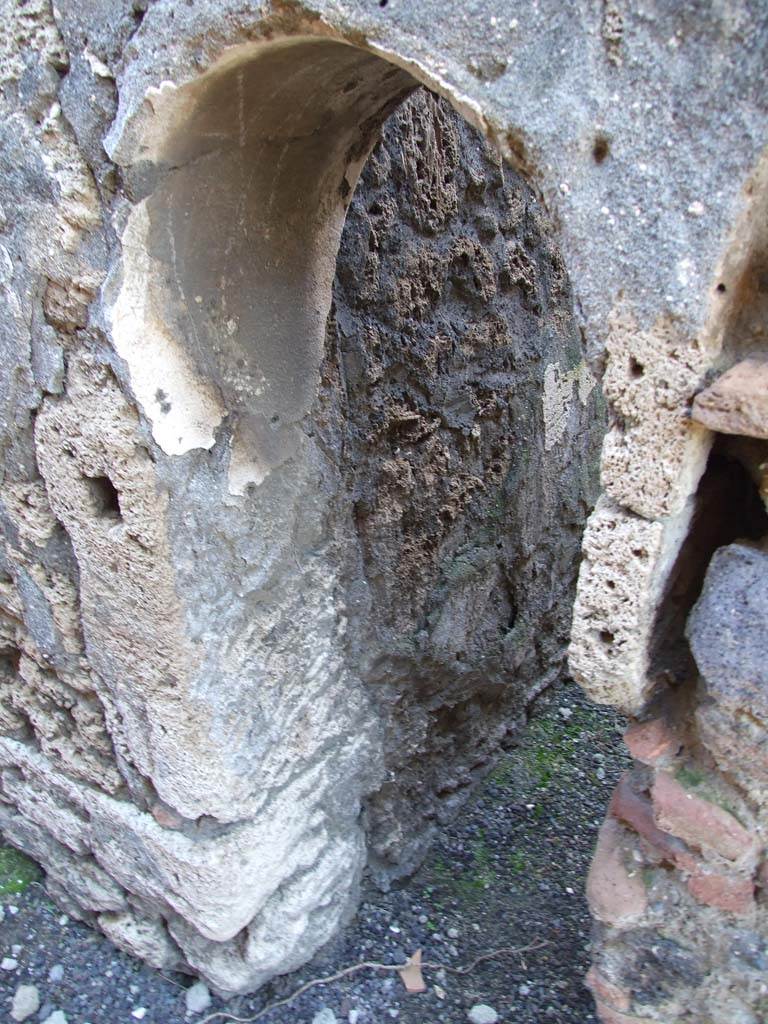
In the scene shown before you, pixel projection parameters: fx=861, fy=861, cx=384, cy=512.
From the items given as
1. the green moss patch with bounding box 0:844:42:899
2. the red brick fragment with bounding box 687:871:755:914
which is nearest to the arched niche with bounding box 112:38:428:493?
the red brick fragment with bounding box 687:871:755:914

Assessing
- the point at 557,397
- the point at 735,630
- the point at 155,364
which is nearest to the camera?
the point at 735,630

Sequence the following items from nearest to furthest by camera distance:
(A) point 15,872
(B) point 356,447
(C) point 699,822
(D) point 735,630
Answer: (D) point 735,630 → (C) point 699,822 → (B) point 356,447 → (A) point 15,872

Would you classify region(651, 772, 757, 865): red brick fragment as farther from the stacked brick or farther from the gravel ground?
the gravel ground

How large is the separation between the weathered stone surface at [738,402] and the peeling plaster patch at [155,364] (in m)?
0.84

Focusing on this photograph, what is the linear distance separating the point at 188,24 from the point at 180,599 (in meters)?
0.90

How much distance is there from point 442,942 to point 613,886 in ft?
2.93

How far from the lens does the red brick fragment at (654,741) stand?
1232 mm

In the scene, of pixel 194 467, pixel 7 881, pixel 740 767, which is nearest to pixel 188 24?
pixel 194 467

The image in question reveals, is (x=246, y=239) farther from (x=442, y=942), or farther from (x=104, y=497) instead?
(x=442, y=942)

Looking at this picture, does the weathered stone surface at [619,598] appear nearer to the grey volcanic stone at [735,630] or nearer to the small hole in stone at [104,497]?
the grey volcanic stone at [735,630]

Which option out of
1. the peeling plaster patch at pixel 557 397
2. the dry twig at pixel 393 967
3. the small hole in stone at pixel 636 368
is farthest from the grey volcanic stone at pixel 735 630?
the peeling plaster patch at pixel 557 397

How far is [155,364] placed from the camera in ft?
4.63

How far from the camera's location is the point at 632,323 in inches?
39.2

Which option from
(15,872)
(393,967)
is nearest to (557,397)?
(393,967)
